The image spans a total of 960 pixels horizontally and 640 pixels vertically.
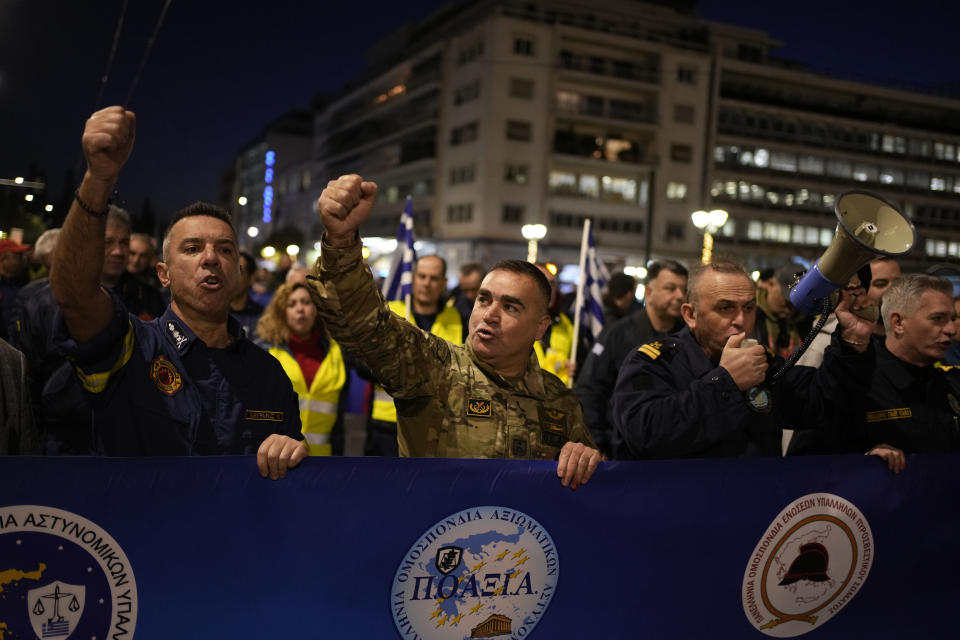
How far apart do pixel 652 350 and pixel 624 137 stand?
147ft

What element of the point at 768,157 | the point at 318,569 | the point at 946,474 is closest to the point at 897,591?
the point at 946,474

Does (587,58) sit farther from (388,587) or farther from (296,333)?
(388,587)

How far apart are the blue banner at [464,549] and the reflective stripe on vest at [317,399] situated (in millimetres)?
2805

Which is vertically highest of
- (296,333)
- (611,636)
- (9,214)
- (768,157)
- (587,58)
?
(587,58)

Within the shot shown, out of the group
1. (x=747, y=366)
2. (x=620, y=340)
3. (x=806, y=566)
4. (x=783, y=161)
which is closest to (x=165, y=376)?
(x=747, y=366)

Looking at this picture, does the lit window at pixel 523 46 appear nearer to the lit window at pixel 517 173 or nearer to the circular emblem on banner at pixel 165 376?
the lit window at pixel 517 173

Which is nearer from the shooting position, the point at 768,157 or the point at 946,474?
the point at 946,474

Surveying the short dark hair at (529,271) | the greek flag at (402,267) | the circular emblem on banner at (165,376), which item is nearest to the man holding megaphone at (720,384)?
the short dark hair at (529,271)

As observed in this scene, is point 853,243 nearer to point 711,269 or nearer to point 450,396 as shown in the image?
point 711,269

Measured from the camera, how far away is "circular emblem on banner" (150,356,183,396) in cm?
249

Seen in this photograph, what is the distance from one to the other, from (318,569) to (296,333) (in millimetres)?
3122

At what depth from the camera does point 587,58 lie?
4441cm

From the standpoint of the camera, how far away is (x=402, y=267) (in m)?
7.14

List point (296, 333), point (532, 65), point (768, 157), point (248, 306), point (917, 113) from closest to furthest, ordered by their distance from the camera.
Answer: point (296, 333), point (248, 306), point (532, 65), point (768, 157), point (917, 113)
